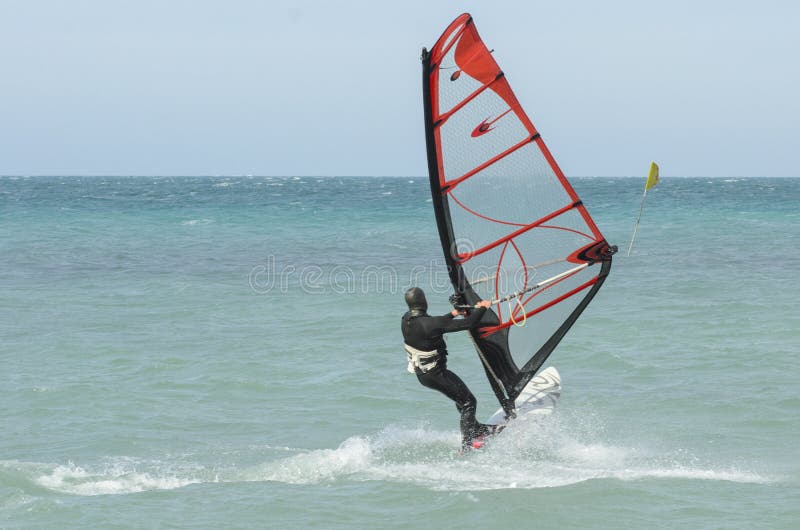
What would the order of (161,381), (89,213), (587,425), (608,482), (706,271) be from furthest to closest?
(89,213) → (706,271) → (161,381) → (587,425) → (608,482)

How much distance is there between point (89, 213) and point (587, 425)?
32.5 metres

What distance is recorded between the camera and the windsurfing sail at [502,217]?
258 inches

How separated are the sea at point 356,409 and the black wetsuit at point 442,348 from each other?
0.27 metres

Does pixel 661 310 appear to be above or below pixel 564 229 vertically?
below

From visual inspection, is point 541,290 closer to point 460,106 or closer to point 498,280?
point 498,280

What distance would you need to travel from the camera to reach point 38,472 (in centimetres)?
662

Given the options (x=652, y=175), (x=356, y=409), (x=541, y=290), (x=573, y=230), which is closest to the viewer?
(x=652, y=175)

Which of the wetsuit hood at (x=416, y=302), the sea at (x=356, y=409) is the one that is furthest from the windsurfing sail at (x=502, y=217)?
the sea at (x=356, y=409)

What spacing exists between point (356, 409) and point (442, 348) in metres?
2.04

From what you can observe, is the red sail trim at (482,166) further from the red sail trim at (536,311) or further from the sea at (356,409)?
the sea at (356,409)

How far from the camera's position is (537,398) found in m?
7.02

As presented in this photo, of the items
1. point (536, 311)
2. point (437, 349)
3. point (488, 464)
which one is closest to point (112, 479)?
point (437, 349)

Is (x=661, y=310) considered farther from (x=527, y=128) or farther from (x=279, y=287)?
(x=527, y=128)

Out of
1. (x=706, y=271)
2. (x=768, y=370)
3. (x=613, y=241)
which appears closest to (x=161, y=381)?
(x=768, y=370)
